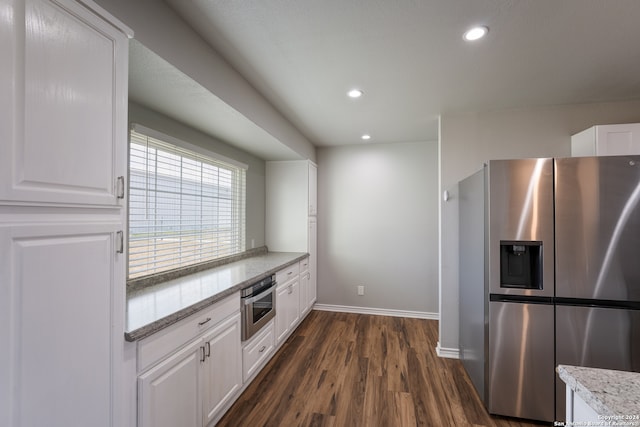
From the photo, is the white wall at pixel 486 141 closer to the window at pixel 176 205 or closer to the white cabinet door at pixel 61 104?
the window at pixel 176 205

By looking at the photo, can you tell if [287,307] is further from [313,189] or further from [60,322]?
[60,322]

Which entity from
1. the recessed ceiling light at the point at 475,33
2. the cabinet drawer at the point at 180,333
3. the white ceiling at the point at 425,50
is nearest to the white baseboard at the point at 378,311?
the cabinet drawer at the point at 180,333

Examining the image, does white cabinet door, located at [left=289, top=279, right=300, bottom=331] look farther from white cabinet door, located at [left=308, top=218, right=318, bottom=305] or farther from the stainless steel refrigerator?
the stainless steel refrigerator

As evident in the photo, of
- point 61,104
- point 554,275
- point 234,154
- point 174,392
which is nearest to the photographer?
point 61,104

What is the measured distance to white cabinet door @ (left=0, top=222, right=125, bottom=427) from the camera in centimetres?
81

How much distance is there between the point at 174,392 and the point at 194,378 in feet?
0.50

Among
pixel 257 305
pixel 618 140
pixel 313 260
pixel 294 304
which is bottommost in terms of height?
pixel 294 304

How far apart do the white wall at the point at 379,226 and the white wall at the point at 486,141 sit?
98 centimetres

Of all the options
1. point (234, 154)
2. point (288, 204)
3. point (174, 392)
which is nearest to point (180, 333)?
point (174, 392)

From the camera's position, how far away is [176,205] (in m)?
2.45

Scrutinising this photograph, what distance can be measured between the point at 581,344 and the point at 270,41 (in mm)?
2873

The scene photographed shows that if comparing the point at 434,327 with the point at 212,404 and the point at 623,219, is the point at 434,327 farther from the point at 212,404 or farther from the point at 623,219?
the point at 212,404

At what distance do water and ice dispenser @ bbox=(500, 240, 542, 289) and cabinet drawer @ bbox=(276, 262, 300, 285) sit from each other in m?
1.91

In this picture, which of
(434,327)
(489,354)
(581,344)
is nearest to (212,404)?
(489,354)
